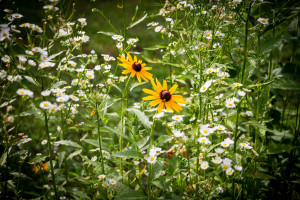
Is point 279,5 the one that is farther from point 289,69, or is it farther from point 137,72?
point 137,72

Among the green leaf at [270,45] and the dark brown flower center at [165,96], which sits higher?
the green leaf at [270,45]

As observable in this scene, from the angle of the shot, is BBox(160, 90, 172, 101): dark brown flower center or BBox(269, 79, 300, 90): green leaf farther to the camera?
BBox(160, 90, 172, 101): dark brown flower center

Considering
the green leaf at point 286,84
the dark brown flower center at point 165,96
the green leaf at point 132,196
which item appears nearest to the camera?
the green leaf at point 286,84

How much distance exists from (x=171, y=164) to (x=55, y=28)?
0.87 metres

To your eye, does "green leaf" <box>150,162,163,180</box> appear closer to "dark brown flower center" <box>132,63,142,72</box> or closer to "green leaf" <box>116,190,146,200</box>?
"green leaf" <box>116,190,146,200</box>

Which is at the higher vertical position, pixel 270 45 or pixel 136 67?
pixel 270 45

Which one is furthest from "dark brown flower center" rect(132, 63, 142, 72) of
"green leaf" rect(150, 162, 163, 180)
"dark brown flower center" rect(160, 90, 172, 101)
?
"green leaf" rect(150, 162, 163, 180)

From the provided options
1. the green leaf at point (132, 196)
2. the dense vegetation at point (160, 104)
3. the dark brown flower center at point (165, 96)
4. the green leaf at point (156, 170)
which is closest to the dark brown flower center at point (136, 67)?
the dense vegetation at point (160, 104)

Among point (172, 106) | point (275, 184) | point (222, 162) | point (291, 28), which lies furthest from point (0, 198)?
point (291, 28)

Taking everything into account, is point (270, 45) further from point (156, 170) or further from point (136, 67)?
point (156, 170)

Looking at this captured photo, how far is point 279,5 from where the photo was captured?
1.34 metres

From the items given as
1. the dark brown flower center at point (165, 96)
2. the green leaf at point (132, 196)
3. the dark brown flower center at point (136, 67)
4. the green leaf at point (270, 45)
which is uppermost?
the green leaf at point (270, 45)

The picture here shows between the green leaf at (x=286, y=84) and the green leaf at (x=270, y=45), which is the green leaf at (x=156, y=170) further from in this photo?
the green leaf at (x=270, y=45)

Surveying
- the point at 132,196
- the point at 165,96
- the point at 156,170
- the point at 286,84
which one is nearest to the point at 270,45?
the point at 286,84
